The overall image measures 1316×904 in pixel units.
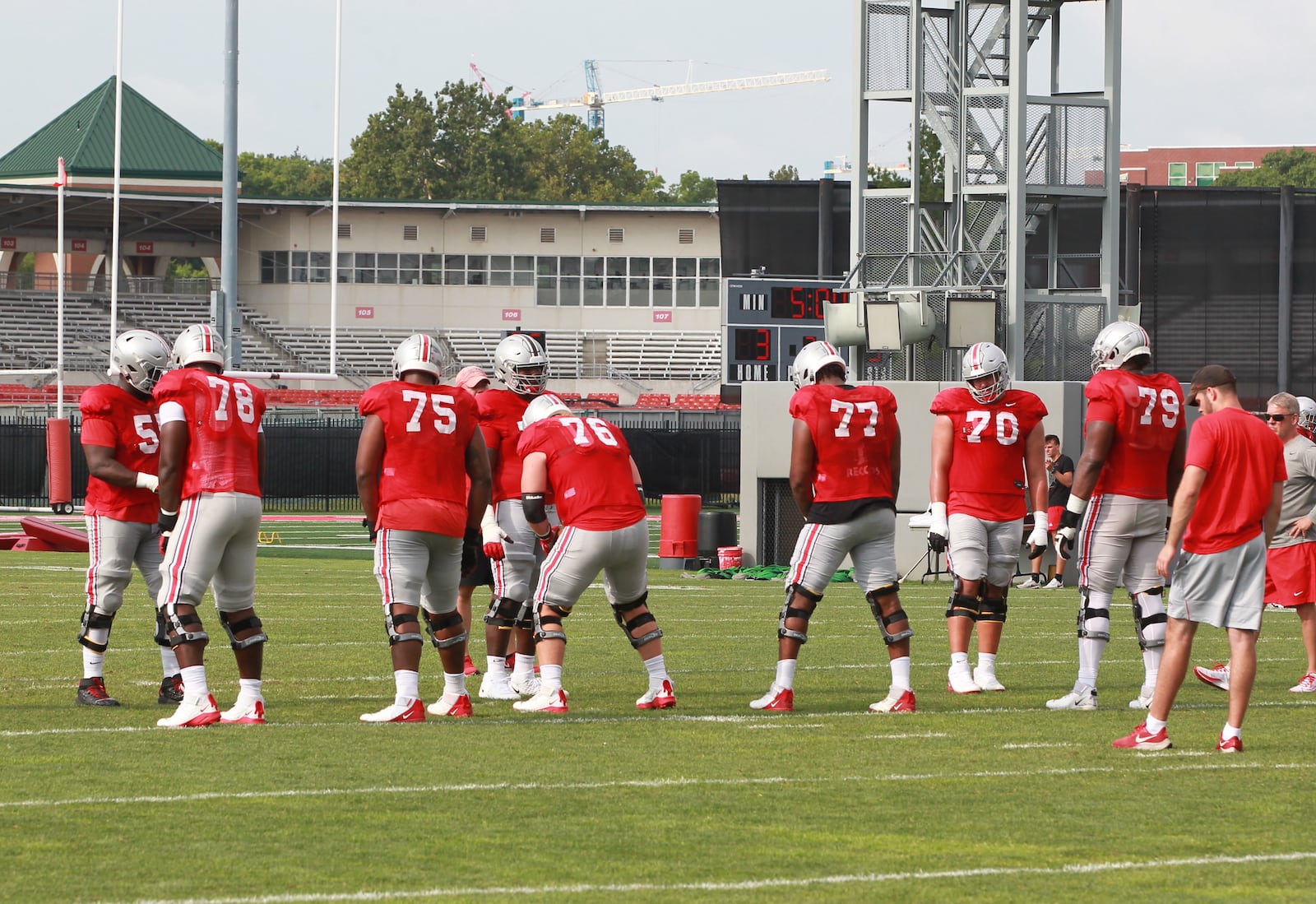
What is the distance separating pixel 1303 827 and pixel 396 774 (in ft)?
11.4

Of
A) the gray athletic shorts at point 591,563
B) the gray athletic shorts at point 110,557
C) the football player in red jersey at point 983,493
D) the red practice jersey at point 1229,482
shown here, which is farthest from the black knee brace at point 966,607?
the gray athletic shorts at point 110,557

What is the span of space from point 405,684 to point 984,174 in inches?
614

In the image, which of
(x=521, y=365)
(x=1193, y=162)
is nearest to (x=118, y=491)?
(x=521, y=365)

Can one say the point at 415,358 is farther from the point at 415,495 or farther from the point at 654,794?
the point at 654,794

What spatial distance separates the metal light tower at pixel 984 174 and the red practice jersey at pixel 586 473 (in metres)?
12.8

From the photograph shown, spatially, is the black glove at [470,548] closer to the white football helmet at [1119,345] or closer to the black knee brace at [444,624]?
the black knee brace at [444,624]

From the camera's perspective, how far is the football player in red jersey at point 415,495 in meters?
8.70

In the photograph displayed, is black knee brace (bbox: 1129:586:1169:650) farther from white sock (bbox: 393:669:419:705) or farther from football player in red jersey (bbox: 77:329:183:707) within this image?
football player in red jersey (bbox: 77:329:183:707)

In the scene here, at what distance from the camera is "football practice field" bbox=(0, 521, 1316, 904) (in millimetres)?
5496

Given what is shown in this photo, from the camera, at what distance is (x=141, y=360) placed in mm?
9594

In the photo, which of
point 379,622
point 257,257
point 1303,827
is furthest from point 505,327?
point 1303,827

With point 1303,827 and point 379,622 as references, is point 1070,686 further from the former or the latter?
point 379,622

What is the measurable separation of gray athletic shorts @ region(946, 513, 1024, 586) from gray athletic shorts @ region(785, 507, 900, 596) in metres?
0.66

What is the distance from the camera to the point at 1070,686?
1055 cm
